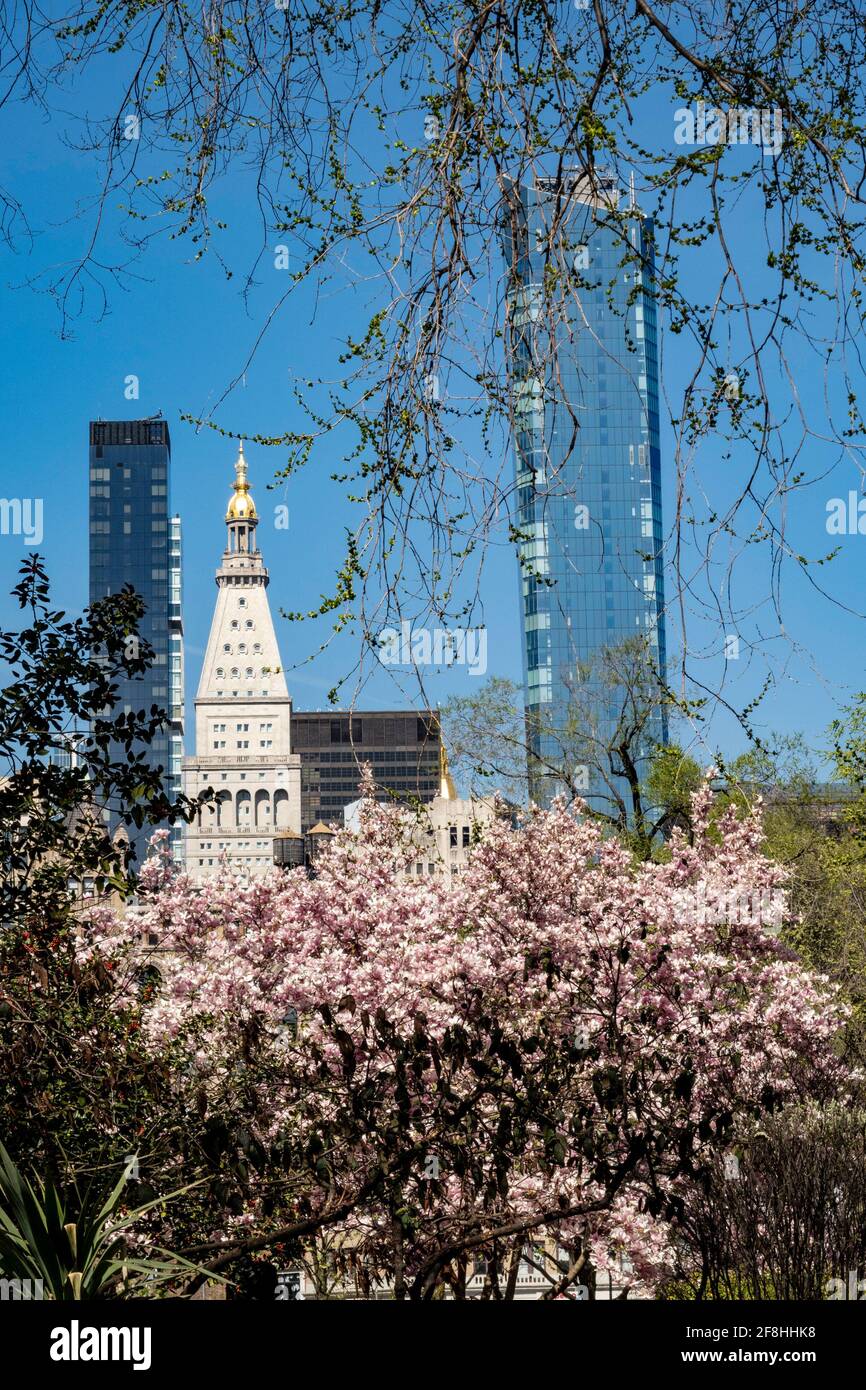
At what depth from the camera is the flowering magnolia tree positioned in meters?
5.43

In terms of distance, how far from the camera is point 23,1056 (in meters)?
5.85

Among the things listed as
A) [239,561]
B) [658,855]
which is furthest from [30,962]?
[239,561]

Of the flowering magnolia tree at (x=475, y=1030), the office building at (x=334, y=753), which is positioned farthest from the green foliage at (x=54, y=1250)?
the office building at (x=334, y=753)

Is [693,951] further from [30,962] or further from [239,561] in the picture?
[239,561]

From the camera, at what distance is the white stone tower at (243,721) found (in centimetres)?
14862

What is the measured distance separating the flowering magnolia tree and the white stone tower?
12547 centimetres

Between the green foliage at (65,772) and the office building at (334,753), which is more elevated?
the office building at (334,753)

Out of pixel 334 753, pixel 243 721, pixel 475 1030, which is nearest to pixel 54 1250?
pixel 475 1030

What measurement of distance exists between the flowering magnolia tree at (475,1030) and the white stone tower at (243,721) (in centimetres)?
12547

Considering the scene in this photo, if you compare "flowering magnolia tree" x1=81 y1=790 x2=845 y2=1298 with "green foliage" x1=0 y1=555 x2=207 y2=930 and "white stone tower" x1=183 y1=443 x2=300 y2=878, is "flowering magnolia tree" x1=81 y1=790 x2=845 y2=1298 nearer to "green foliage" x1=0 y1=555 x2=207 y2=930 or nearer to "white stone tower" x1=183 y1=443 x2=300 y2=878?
"green foliage" x1=0 y1=555 x2=207 y2=930

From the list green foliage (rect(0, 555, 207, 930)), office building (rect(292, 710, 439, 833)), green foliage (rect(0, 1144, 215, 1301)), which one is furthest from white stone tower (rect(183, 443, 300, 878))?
green foliage (rect(0, 1144, 215, 1301))

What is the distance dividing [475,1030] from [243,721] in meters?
150

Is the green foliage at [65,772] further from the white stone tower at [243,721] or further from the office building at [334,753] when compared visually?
the office building at [334,753]

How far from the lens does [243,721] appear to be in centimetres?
15450
